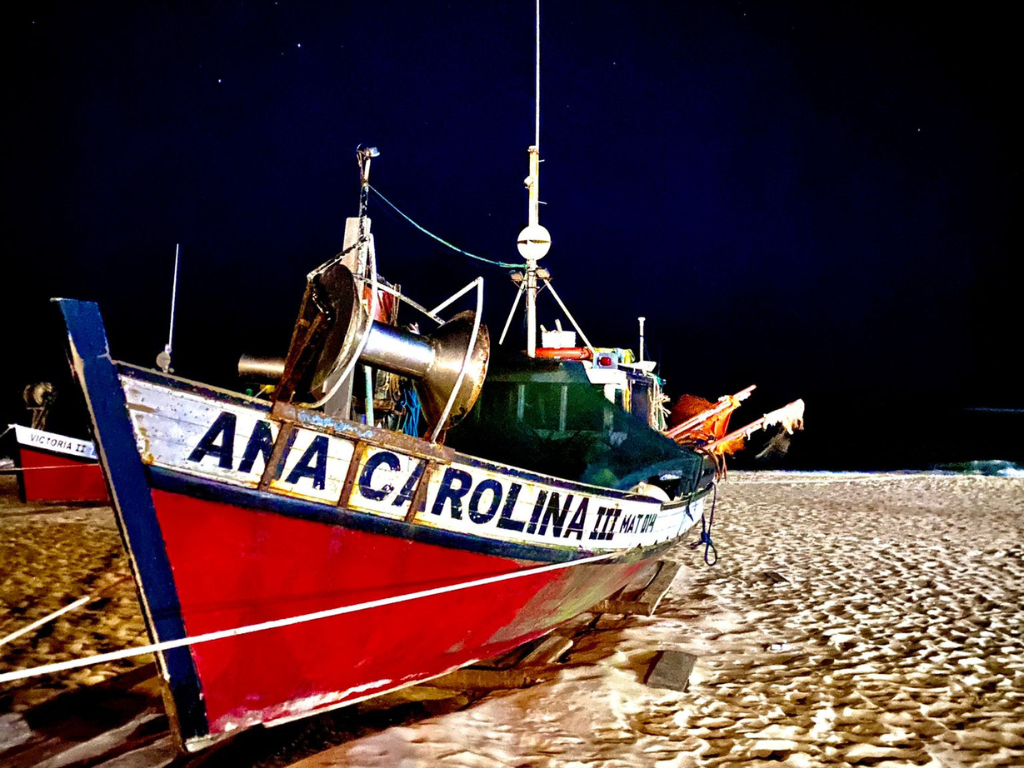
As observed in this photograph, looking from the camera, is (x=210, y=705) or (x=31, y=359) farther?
(x=31, y=359)

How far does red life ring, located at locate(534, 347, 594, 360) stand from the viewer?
25.0 ft

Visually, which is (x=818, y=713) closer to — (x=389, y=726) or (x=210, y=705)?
(x=389, y=726)

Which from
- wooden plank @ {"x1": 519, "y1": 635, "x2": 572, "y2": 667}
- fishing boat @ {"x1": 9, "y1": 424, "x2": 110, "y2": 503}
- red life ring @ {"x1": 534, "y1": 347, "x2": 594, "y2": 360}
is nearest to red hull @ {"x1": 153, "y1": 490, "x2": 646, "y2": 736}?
wooden plank @ {"x1": 519, "y1": 635, "x2": 572, "y2": 667}

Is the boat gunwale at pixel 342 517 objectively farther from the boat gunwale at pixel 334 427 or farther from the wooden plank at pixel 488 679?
the wooden plank at pixel 488 679

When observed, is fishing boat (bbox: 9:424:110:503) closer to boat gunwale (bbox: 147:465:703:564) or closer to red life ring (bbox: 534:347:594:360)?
Answer: red life ring (bbox: 534:347:594:360)

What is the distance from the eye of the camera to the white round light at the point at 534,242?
8.66 metres

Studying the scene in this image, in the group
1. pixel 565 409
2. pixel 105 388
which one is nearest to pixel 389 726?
pixel 105 388

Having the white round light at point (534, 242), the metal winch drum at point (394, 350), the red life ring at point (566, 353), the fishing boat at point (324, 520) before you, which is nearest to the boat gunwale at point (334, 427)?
the fishing boat at point (324, 520)

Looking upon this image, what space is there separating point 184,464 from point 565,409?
15.5 feet

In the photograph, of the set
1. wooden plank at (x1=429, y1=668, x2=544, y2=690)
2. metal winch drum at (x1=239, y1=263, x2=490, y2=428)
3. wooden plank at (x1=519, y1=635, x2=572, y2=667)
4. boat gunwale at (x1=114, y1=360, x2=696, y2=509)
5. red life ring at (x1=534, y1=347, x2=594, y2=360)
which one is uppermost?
red life ring at (x1=534, y1=347, x2=594, y2=360)

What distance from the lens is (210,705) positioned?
3.36 m

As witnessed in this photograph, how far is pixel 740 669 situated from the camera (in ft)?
17.2

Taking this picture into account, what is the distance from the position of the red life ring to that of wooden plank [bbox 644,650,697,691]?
11.6 feet

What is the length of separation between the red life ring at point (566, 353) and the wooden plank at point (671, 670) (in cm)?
354
